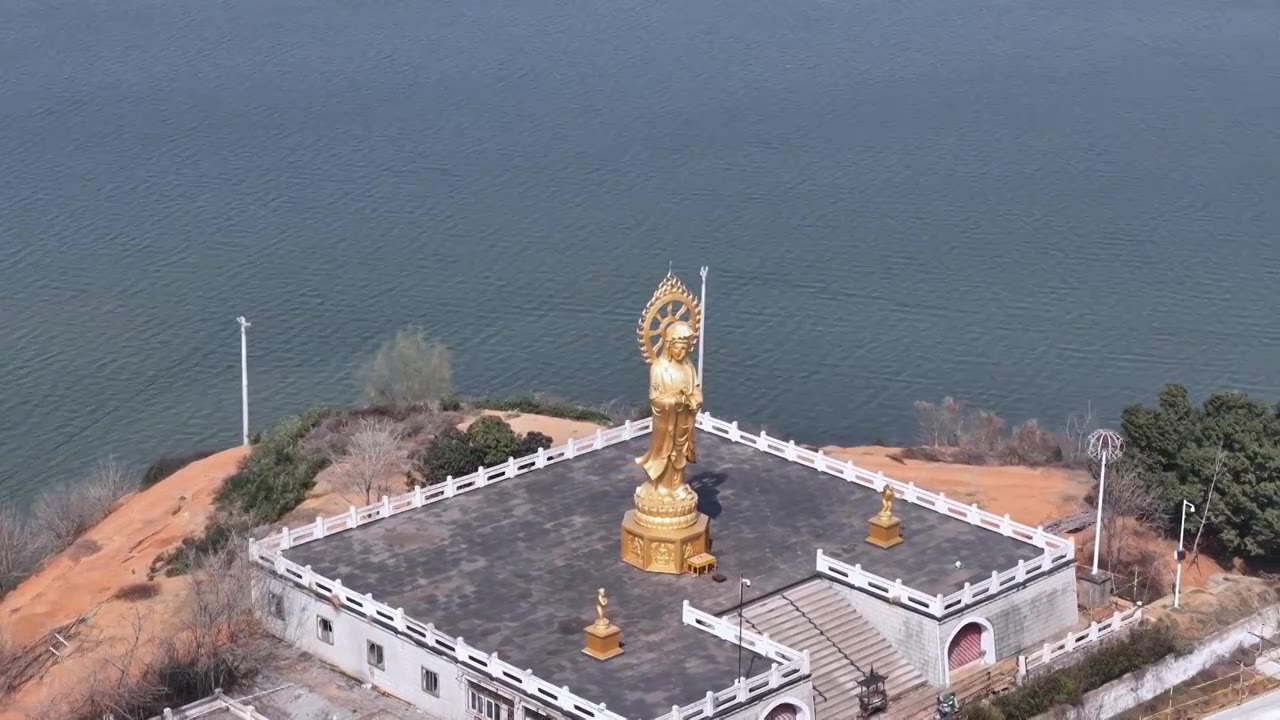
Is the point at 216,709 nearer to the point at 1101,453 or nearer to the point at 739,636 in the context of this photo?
the point at 739,636

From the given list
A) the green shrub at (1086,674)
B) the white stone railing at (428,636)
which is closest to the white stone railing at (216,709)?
the white stone railing at (428,636)

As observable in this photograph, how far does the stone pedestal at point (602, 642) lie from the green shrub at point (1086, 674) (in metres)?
9.29

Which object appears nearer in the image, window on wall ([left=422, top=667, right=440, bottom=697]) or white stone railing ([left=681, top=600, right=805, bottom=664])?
white stone railing ([left=681, top=600, right=805, bottom=664])

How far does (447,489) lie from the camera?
2452 inches

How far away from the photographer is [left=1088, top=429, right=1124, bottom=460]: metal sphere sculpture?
61.4 meters

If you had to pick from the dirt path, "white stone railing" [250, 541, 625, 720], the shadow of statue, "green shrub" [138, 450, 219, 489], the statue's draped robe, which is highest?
the statue's draped robe

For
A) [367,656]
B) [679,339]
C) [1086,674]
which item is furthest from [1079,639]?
[367,656]

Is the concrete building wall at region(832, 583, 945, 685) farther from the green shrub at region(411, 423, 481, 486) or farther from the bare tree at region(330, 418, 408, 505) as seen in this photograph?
the bare tree at region(330, 418, 408, 505)

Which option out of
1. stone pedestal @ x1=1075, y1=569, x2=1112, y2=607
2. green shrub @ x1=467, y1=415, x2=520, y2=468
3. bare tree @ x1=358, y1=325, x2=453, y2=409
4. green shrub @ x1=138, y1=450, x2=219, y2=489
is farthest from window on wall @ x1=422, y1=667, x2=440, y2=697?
bare tree @ x1=358, y1=325, x2=453, y2=409

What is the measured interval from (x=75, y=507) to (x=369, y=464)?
39.0 ft

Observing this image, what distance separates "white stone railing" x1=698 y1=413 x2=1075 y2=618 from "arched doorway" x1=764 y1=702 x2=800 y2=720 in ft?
17.8

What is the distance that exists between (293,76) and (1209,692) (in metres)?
82.6

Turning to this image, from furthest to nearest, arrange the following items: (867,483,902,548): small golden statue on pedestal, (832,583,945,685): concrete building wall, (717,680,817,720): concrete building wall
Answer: (867,483,902,548): small golden statue on pedestal < (832,583,945,685): concrete building wall < (717,680,817,720): concrete building wall

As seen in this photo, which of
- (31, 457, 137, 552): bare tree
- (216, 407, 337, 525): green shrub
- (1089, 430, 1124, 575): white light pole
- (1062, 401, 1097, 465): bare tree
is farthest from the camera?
(1062, 401, 1097, 465): bare tree
